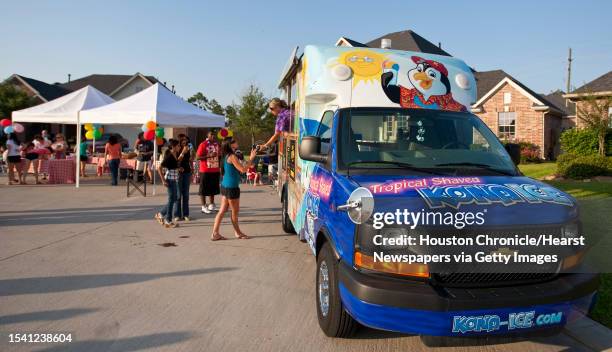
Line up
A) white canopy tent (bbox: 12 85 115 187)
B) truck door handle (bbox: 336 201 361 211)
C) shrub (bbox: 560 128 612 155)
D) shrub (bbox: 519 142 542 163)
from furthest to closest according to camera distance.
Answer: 1. shrub (bbox: 519 142 542 163)
2. shrub (bbox: 560 128 612 155)
3. white canopy tent (bbox: 12 85 115 187)
4. truck door handle (bbox: 336 201 361 211)

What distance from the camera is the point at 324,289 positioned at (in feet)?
13.0

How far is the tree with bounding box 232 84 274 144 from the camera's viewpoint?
36.0 meters

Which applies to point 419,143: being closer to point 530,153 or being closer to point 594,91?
point 594,91

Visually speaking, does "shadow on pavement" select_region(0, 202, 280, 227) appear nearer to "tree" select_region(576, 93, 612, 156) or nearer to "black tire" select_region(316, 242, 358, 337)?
"black tire" select_region(316, 242, 358, 337)

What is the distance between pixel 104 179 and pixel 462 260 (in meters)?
16.9

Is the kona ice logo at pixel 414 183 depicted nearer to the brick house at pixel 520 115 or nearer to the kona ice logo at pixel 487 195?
the kona ice logo at pixel 487 195

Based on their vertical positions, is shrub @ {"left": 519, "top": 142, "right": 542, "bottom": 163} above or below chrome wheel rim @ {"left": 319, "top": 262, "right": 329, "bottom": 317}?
above

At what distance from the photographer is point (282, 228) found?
8688 millimetres

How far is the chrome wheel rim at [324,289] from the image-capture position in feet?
12.7

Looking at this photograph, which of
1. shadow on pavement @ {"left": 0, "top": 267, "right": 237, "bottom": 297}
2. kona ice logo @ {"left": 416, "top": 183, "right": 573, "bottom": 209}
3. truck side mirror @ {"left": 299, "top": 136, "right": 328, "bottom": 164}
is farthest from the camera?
shadow on pavement @ {"left": 0, "top": 267, "right": 237, "bottom": 297}

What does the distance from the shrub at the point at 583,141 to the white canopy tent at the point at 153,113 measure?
53.3 ft

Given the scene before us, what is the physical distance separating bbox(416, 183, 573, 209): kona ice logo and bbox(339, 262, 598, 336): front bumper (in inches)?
22.6

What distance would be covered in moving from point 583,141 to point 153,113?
61.0ft

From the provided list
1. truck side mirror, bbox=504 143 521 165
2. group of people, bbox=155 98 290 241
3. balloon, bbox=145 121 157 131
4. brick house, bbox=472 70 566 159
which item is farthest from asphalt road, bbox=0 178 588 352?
brick house, bbox=472 70 566 159
